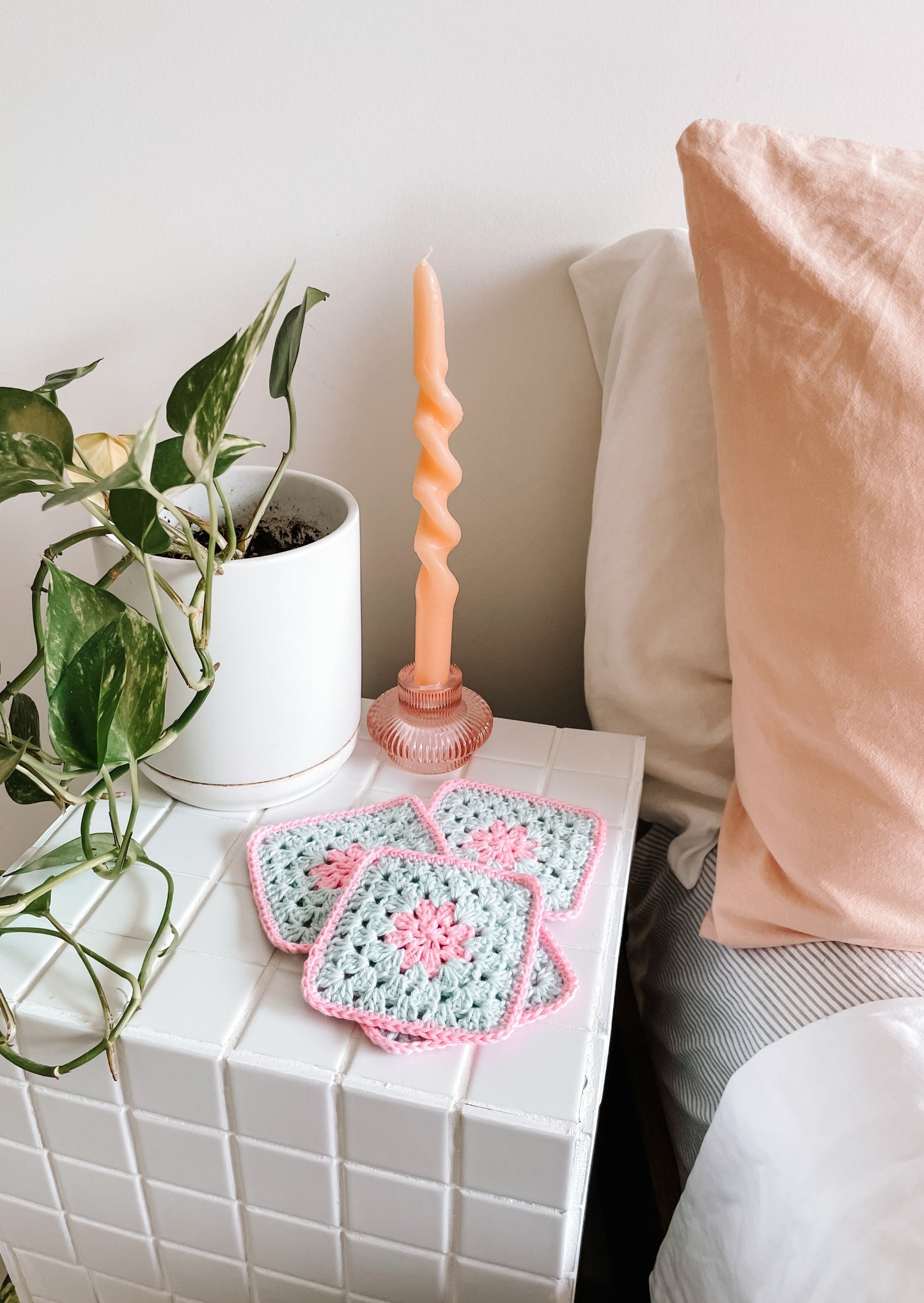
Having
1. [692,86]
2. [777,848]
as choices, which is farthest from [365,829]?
[692,86]

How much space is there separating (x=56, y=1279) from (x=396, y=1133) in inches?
13.9

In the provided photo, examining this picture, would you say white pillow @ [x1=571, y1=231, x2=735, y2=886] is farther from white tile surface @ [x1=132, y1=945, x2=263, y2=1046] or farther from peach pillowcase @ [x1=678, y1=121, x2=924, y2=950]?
white tile surface @ [x1=132, y1=945, x2=263, y2=1046]

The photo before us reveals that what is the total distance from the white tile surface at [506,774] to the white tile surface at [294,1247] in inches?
11.9

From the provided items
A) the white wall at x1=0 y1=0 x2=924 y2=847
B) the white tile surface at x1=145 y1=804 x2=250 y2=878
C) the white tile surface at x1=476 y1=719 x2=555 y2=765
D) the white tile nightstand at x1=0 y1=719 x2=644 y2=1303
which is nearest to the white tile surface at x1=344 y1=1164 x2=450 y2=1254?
the white tile nightstand at x1=0 y1=719 x2=644 y2=1303

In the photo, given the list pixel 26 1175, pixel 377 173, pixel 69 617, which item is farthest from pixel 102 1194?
pixel 377 173

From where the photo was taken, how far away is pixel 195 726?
62cm

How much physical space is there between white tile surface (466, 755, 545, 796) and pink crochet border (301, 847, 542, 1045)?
11 centimetres

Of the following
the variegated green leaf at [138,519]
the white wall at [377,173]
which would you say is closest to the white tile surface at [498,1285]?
the variegated green leaf at [138,519]

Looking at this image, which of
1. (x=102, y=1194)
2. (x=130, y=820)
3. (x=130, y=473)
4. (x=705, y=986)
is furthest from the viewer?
(x=705, y=986)

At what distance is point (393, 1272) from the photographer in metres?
0.55

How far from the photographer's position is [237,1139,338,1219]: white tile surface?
1.71ft

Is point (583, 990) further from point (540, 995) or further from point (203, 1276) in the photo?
point (203, 1276)

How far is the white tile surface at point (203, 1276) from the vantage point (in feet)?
1.93

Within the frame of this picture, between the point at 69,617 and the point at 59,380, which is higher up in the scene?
the point at 59,380
